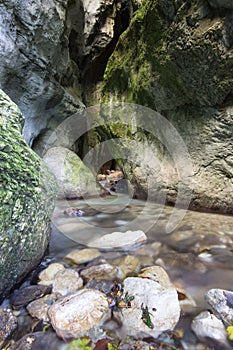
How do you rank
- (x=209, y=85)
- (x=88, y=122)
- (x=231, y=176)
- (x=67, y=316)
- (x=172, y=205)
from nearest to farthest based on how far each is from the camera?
(x=67, y=316)
(x=209, y=85)
(x=231, y=176)
(x=172, y=205)
(x=88, y=122)

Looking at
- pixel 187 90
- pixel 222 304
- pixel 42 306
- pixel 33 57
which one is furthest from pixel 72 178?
pixel 222 304

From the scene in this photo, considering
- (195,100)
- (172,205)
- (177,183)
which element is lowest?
(172,205)

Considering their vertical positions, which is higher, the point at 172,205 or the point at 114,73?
the point at 114,73

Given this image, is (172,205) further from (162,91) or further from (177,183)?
(162,91)

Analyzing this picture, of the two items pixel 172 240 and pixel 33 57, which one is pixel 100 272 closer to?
pixel 172 240

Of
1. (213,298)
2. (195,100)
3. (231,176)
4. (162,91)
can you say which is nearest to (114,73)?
(162,91)

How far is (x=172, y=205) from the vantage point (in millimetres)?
4566

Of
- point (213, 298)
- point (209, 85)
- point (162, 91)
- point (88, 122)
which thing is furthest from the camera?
point (88, 122)

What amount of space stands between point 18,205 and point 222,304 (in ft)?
5.62

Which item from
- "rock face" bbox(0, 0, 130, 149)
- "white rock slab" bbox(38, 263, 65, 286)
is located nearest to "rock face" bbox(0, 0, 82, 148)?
"rock face" bbox(0, 0, 130, 149)

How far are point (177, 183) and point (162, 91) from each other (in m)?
1.82

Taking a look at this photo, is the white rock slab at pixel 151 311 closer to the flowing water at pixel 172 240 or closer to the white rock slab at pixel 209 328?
the white rock slab at pixel 209 328

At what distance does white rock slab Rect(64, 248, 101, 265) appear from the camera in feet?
7.88

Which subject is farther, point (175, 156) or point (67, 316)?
point (175, 156)
